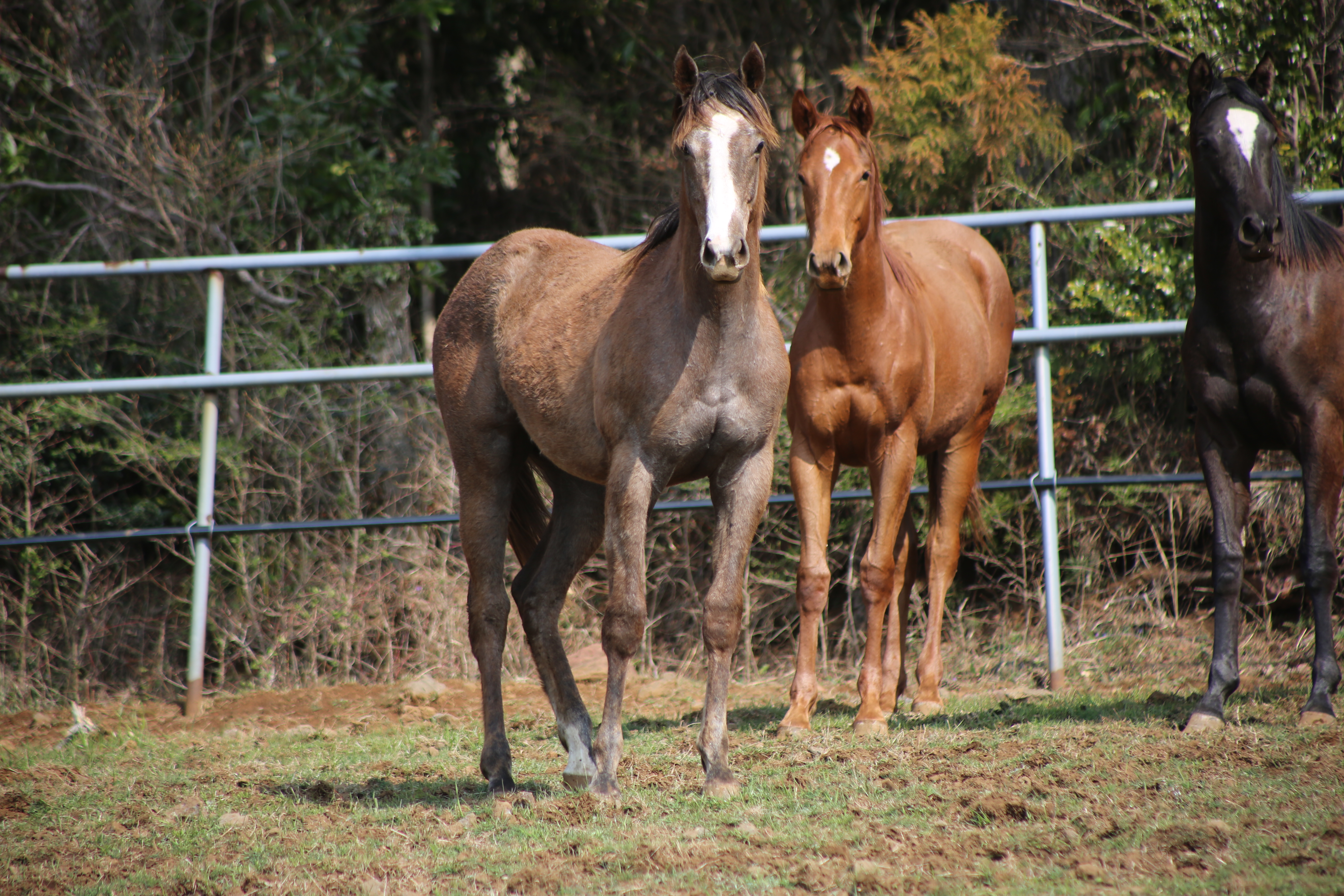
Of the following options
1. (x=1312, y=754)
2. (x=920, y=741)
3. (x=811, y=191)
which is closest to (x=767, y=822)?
(x=920, y=741)

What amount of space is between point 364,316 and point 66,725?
171 inches

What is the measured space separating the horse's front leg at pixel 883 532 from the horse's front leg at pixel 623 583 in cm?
144

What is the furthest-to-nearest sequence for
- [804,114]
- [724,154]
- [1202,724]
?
[804,114] → [1202,724] → [724,154]

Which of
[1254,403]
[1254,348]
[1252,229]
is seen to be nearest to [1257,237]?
[1252,229]

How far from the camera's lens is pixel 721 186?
3.22 meters

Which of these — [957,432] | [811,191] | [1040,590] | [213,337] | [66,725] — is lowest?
[66,725]

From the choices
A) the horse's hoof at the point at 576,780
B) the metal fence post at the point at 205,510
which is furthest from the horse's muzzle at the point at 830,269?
the metal fence post at the point at 205,510

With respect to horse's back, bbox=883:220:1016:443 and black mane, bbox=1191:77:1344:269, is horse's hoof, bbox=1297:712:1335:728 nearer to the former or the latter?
black mane, bbox=1191:77:1344:269

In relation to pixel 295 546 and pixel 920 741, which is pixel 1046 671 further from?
pixel 295 546

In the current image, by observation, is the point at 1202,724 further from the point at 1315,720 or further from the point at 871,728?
the point at 871,728

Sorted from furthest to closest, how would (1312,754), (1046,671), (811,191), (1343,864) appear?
1. (1046,671)
2. (811,191)
3. (1312,754)
4. (1343,864)

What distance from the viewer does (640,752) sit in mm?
4180

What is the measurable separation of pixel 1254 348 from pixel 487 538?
9.94 ft

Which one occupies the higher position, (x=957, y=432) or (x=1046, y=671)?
(x=957, y=432)
